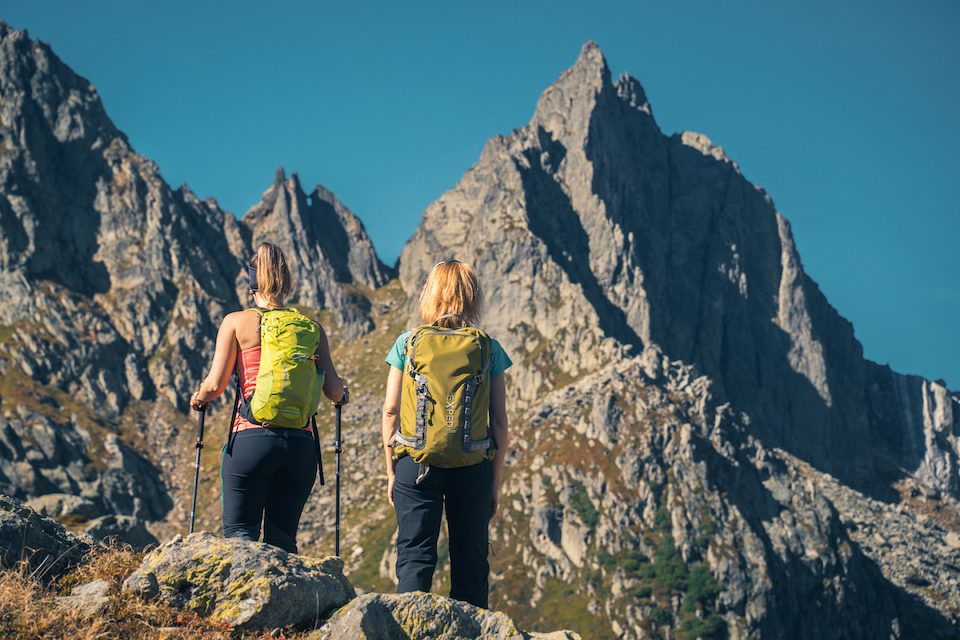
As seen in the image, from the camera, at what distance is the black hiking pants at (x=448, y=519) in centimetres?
1290

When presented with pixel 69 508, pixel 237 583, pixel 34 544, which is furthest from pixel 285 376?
pixel 69 508

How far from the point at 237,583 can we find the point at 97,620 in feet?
5.28

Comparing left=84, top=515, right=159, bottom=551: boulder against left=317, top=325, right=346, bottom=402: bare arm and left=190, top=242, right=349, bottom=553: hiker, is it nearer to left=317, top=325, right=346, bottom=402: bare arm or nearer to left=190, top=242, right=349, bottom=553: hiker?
left=190, top=242, right=349, bottom=553: hiker

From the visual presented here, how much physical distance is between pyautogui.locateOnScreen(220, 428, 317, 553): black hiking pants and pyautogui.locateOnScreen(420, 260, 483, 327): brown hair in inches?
92.6

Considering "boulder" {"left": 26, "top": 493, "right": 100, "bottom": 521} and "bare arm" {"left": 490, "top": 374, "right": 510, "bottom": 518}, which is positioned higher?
"boulder" {"left": 26, "top": 493, "right": 100, "bottom": 521}

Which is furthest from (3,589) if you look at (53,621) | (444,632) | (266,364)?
(444,632)

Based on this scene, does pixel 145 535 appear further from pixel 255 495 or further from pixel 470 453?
pixel 470 453

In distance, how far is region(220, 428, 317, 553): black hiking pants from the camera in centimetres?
1301

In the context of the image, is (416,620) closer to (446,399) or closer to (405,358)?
(446,399)

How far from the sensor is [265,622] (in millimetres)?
11516

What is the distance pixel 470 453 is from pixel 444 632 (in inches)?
85.8

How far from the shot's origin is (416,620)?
1166 centimetres

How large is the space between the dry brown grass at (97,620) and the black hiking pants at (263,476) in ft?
5.61

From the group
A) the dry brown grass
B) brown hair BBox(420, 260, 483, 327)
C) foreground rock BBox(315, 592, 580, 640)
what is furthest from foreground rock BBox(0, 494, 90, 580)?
brown hair BBox(420, 260, 483, 327)
